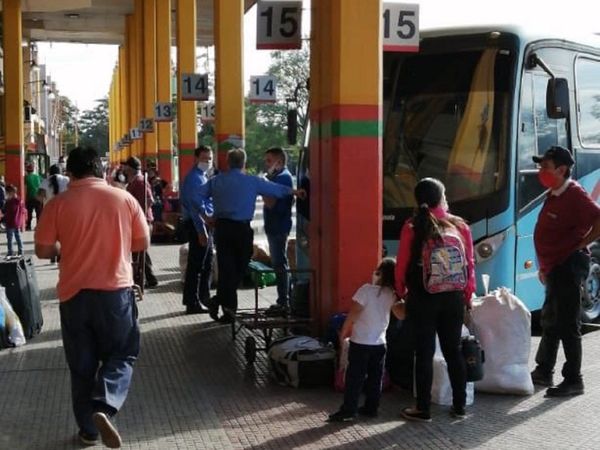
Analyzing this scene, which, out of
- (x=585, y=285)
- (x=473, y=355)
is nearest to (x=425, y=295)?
(x=473, y=355)

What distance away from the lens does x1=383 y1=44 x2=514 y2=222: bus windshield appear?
9.79m

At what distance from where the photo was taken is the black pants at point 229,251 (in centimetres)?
1020

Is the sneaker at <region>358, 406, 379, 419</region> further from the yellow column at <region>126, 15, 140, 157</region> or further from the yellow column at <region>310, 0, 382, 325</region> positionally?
the yellow column at <region>126, 15, 140, 157</region>

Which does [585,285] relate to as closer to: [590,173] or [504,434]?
[590,173]

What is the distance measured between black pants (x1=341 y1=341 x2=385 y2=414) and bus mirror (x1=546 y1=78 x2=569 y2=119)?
4127 mm

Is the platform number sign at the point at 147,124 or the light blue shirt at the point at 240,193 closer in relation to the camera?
A: the light blue shirt at the point at 240,193

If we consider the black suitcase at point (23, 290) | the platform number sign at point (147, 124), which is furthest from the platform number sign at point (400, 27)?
the platform number sign at point (147, 124)

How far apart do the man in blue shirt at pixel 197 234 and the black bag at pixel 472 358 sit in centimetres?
488

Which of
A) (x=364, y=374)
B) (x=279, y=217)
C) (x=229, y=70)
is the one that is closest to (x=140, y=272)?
(x=279, y=217)

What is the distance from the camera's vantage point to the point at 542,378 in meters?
8.00

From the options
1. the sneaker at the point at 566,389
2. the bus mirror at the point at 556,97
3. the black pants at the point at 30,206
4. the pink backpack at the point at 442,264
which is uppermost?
the bus mirror at the point at 556,97

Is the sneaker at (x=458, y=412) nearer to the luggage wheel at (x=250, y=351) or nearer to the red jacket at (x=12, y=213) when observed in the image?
the luggage wheel at (x=250, y=351)

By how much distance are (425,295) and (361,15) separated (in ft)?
9.72

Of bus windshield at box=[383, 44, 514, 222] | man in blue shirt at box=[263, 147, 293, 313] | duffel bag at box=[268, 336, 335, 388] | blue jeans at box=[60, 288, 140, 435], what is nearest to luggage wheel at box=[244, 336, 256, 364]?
duffel bag at box=[268, 336, 335, 388]
